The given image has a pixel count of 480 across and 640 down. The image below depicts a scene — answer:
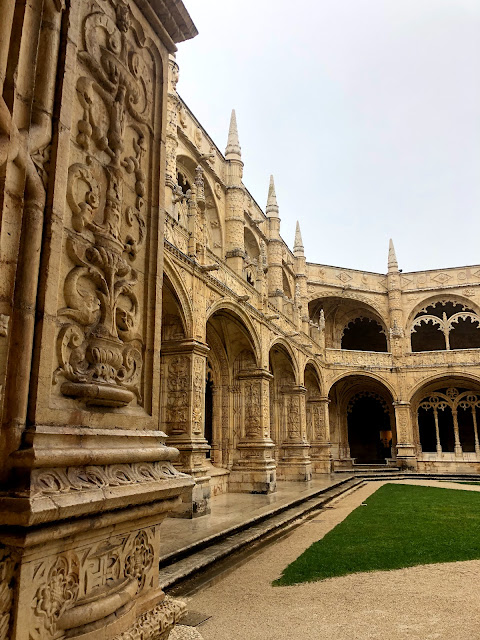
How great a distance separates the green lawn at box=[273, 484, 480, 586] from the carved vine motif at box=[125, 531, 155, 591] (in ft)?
10.9

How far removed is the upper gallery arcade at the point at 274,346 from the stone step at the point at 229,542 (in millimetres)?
1296

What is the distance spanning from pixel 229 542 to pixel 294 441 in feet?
34.5

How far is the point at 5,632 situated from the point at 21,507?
0.35 m

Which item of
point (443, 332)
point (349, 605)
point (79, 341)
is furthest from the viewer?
point (443, 332)

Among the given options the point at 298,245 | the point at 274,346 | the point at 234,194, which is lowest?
the point at 274,346

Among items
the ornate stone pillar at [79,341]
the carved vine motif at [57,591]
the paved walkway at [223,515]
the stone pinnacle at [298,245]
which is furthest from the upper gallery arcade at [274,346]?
the carved vine motif at [57,591]

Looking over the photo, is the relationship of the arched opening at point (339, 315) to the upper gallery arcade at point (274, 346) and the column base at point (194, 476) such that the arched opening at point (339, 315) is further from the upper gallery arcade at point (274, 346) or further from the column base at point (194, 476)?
the column base at point (194, 476)

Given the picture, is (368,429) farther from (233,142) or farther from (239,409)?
(233,142)

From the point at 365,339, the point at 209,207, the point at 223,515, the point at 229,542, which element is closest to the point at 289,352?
the point at 209,207

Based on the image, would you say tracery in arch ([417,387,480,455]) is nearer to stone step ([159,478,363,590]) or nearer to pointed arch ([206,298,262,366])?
pointed arch ([206,298,262,366])

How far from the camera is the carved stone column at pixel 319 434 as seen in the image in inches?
779

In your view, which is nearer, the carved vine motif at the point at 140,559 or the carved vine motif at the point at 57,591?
the carved vine motif at the point at 57,591

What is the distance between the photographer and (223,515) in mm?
8609

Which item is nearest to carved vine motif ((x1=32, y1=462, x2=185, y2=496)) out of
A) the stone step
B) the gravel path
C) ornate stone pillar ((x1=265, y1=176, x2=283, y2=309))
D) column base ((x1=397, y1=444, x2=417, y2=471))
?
the gravel path
